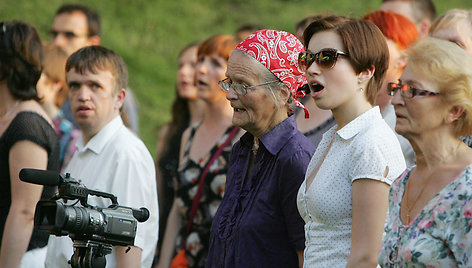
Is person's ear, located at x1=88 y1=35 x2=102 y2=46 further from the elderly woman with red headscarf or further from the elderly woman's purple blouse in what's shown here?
the elderly woman's purple blouse

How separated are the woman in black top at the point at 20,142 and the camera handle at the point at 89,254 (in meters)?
1.27

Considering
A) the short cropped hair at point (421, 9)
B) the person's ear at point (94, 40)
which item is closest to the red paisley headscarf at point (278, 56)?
the short cropped hair at point (421, 9)

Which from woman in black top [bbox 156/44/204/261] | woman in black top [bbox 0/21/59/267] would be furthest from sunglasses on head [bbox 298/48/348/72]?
woman in black top [bbox 156/44/204/261]

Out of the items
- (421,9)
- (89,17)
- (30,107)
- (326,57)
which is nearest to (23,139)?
(30,107)

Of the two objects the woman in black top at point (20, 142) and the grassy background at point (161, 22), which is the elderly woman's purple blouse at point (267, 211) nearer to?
the woman in black top at point (20, 142)

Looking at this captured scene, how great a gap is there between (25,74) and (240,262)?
7.33 ft

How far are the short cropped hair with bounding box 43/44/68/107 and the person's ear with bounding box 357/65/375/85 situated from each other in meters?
4.22

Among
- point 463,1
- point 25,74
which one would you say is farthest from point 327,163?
point 463,1

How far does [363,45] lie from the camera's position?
361 centimetres

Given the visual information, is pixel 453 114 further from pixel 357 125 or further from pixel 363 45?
pixel 363 45

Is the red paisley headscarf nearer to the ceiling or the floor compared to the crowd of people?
nearer to the ceiling

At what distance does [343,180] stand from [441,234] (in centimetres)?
63

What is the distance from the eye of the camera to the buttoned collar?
3.96 meters

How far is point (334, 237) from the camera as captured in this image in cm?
347
